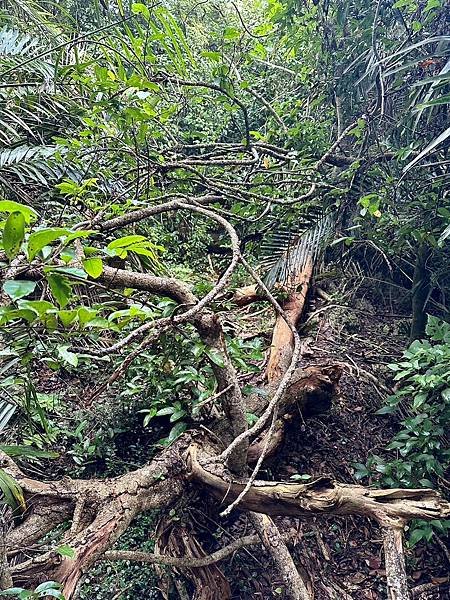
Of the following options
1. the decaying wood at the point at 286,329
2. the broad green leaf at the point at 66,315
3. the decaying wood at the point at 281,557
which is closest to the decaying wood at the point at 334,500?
the decaying wood at the point at 281,557

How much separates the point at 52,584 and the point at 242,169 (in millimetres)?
2716

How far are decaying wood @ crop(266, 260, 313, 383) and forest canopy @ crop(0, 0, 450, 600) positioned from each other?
0.6 inches

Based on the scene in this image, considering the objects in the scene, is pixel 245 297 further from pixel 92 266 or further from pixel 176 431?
pixel 92 266

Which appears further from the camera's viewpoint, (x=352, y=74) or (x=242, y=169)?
(x=242, y=169)

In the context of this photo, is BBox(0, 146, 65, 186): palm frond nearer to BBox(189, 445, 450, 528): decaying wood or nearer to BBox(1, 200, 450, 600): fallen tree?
BBox(1, 200, 450, 600): fallen tree

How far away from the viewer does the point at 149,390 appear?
1911mm

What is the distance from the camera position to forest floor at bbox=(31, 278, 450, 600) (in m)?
1.64

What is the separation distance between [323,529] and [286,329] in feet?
3.16

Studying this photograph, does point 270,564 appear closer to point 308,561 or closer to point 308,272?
point 308,561

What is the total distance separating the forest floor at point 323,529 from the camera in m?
1.64

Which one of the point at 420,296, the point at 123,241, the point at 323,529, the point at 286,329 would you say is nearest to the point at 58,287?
the point at 123,241

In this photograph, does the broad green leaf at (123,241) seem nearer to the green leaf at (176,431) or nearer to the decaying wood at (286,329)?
the green leaf at (176,431)

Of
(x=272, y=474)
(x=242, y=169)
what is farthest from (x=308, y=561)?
(x=242, y=169)

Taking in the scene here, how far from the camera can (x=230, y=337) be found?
2.01 metres
